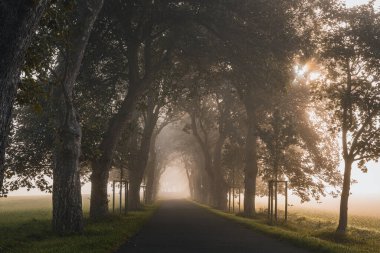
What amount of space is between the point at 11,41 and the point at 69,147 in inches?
394

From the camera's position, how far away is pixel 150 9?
20734mm

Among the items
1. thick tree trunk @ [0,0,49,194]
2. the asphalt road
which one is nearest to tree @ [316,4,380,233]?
the asphalt road

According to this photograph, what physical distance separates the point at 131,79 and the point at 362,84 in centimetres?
1182

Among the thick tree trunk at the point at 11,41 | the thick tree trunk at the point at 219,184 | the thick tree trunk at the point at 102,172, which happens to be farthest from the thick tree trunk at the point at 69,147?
the thick tree trunk at the point at 219,184

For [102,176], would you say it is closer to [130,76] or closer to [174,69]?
[130,76]

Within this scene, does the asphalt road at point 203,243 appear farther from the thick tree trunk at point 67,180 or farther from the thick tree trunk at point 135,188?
the thick tree trunk at point 135,188

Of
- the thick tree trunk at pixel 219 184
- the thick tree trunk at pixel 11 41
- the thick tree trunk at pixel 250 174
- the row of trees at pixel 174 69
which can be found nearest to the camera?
the thick tree trunk at pixel 11 41

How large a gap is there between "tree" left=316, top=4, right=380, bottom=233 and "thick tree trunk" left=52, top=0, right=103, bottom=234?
1226 centimetres

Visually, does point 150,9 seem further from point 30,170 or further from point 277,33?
point 30,170

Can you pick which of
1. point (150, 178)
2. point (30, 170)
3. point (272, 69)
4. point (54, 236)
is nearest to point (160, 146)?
point (150, 178)

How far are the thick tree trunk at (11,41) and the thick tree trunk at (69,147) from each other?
30.1 feet

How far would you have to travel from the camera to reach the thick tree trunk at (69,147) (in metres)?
15.7

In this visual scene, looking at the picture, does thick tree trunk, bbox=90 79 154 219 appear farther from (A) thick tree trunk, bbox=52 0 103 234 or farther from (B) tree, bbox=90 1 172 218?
(A) thick tree trunk, bbox=52 0 103 234

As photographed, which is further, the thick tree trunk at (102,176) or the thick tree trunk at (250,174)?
the thick tree trunk at (250,174)
